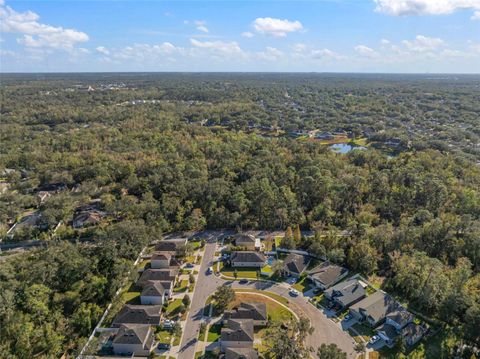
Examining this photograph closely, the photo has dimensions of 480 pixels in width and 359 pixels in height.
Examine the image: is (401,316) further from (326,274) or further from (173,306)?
(173,306)

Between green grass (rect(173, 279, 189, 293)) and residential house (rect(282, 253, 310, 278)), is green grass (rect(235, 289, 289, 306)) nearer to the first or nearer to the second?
residential house (rect(282, 253, 310, 278))

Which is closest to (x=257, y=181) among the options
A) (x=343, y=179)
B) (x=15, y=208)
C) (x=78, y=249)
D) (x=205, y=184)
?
(x=205, y=184)

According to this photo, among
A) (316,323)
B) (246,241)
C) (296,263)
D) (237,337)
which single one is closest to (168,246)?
(246,241)

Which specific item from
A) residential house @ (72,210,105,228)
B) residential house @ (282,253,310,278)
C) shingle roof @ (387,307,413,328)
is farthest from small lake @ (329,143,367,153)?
shingle roof @ (387,307,413,328)

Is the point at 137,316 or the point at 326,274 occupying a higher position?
the point at 326,274

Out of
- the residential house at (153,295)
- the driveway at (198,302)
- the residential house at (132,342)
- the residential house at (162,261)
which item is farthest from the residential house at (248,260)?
the residential house at (132,342)

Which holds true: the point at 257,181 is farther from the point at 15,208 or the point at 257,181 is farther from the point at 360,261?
the point at 15,208

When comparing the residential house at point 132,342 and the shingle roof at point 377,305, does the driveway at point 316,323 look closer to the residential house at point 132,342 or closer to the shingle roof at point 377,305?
the shingle roof at point 377,305
